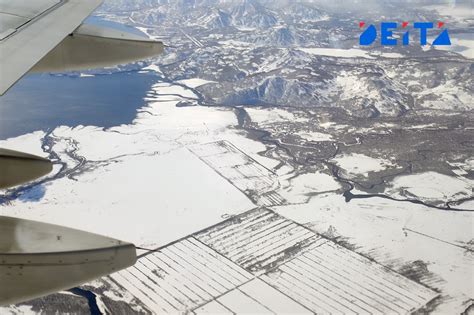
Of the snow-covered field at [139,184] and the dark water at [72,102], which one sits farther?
the dark water at [72,102]

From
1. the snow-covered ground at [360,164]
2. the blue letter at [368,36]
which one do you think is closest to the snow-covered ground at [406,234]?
the snow-covered ground at [360,164]

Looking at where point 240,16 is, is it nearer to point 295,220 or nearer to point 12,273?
point 295,220

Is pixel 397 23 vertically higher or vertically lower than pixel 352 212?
higher

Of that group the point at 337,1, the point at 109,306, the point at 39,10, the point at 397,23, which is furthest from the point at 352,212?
the point at 337,1

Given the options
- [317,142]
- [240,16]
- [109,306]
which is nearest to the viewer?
[109,306]

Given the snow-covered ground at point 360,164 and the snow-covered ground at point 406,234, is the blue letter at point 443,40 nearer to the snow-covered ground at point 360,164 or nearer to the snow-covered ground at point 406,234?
the snow-covered ground at point 360,164

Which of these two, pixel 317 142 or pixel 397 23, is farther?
pixel 397 23
